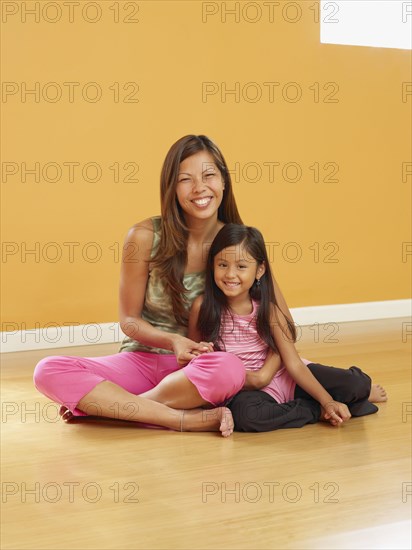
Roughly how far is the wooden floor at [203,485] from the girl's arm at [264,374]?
14cm

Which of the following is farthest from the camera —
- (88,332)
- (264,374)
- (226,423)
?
(88,332)

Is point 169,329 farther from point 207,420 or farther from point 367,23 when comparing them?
point 367,23

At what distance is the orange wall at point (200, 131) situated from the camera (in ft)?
11.0

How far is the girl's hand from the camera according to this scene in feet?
7.18

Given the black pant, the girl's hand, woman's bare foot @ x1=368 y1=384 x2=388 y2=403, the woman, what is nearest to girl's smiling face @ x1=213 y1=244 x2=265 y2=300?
the woman

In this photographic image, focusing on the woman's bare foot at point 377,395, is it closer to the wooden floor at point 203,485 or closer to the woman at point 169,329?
the wooden floor at point 203,485

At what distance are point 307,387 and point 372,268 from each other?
2.00 m

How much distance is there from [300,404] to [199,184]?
64cm

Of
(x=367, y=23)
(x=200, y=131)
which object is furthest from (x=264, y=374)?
(x=367, y=23)

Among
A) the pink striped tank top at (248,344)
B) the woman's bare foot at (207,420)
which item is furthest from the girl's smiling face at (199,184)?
the woman's bare foot at (207,420)

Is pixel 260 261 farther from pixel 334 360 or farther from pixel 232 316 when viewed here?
pixel 334 360

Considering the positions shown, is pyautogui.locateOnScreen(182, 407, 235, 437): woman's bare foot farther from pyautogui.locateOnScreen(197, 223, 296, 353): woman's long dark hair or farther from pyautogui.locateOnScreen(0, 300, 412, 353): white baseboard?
pyautogui.locateOnScreen(0, 300, 412, 353): white baseboard

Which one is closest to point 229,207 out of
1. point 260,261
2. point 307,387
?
point 260,261

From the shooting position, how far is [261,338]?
2264 mm
